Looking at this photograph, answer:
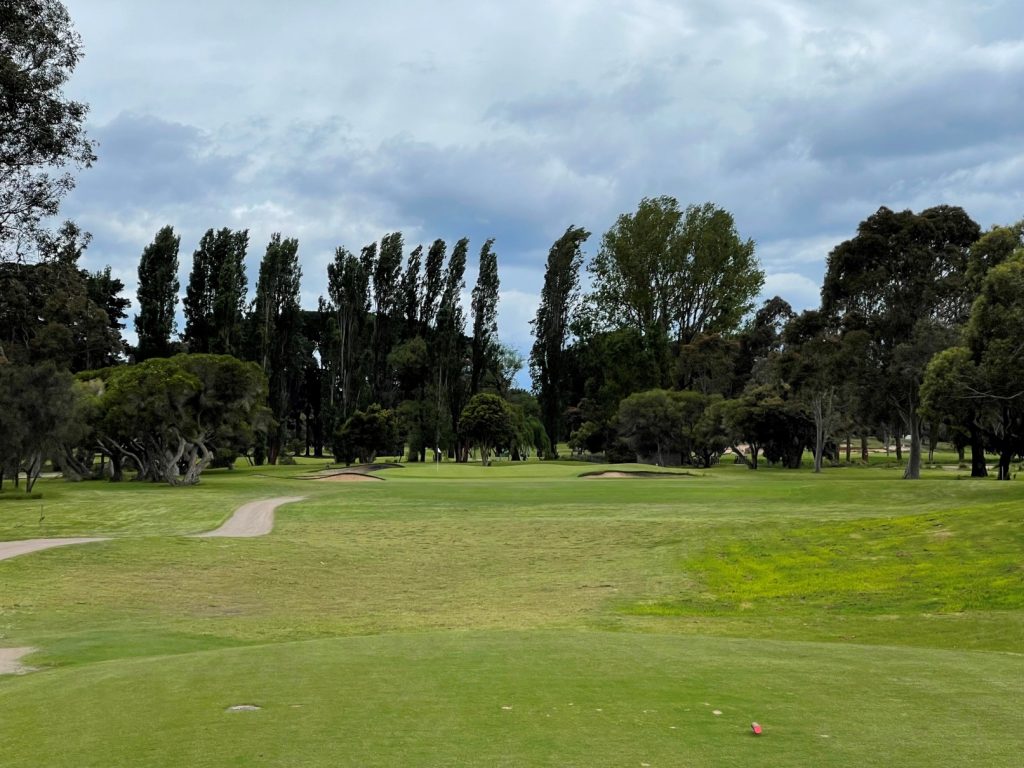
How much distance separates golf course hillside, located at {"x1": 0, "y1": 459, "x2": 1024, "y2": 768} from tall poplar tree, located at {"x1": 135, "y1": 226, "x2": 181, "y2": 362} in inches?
1668

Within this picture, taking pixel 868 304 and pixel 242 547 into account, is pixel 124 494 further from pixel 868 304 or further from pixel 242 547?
pixel 868 304

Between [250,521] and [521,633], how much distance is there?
25.4 metres

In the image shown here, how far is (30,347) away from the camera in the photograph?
79.1 m

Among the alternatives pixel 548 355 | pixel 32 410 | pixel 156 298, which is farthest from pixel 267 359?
pixel 32 410

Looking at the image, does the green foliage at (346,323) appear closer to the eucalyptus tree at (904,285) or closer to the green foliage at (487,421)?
the green foliage at (487,421)

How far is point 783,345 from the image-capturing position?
85750mm

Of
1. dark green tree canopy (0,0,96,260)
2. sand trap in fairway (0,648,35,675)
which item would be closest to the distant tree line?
dark green tree canopy (0,0,96,260)

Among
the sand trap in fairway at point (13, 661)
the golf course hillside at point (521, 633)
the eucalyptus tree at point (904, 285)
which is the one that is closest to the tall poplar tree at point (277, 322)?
the golf course hillside at point (521, 633)

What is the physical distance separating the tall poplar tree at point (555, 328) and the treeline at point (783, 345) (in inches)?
6.9

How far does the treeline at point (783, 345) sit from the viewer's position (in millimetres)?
42594

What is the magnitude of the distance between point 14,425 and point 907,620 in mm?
42589

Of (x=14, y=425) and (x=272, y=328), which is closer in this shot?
(x=14, y=425)

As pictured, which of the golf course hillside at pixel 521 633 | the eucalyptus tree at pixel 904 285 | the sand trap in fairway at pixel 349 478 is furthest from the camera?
the sand trap in fairway at pixel 349 478

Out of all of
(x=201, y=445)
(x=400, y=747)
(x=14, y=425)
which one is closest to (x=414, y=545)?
(x=400, y=747)
